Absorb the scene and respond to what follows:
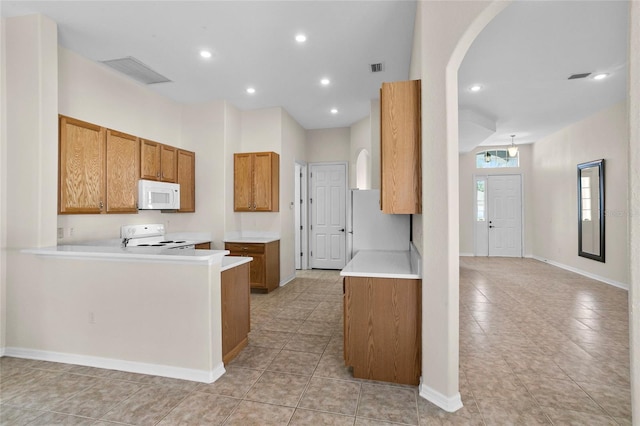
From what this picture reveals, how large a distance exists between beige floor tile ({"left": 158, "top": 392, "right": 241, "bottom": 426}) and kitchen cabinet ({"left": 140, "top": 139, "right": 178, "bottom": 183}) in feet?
9.78

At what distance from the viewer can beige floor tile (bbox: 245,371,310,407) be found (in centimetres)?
208

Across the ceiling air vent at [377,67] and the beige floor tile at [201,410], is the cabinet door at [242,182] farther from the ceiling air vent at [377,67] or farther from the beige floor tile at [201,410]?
the beige floor tile at [201,410]

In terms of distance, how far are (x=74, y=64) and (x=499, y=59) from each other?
4883 mm

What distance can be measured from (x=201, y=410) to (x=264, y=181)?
351 cm

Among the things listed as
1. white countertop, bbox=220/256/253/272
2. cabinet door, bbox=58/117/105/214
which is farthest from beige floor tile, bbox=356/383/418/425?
cabinet door, bbox=58/117/105/214

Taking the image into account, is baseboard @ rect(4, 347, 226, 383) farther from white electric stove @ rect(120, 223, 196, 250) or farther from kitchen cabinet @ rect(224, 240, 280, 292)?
kitchen cabinet @ rect(224, 240, 280, 292)

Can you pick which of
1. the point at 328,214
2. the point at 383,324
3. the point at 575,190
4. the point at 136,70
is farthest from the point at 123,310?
the point at 575,190

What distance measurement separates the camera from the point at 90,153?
3271mm

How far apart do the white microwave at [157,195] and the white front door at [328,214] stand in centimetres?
297

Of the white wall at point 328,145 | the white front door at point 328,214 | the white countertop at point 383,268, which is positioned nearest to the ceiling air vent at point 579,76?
the white countertop at point 383,268

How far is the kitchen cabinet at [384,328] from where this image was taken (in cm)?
221

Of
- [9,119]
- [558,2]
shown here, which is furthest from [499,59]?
[9,119]

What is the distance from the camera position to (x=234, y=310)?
2.68m

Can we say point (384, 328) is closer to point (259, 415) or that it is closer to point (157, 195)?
point (259, 415)
